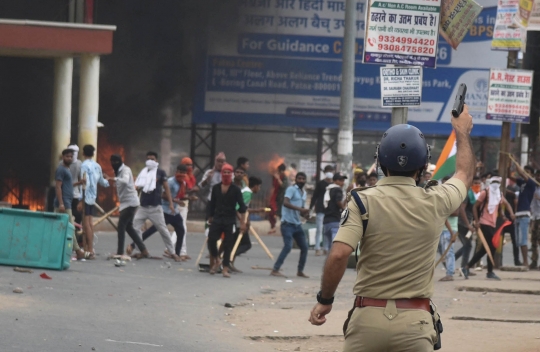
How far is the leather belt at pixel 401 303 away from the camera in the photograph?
4074 mm

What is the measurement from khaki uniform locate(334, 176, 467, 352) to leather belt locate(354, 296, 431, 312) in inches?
0.7

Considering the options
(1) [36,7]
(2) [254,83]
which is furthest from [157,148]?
(1) [36,7]

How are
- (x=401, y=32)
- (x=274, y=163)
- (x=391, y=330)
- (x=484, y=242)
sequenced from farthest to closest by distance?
(x=274, y=163) → (x=484, y=242) → (x=401, y=32) → (x=391, y=330)

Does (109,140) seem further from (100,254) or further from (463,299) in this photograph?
(463,299)

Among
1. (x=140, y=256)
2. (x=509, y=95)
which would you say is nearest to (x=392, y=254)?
(x=140, y=256)

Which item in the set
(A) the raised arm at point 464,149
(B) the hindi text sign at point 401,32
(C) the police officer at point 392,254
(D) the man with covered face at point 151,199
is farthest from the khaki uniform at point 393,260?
(D) the man with covered face at point 151,199

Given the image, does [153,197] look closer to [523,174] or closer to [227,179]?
[227,179]

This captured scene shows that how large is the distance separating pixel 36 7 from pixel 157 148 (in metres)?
4.41

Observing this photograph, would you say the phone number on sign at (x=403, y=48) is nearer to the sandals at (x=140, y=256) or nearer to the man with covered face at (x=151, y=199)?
the man with covered face at (x=151, y=199)

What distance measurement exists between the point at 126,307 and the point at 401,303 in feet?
20.2

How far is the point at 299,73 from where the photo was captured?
24.2 meters

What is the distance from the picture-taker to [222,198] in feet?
44.6

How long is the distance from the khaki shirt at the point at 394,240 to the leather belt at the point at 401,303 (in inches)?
0.8

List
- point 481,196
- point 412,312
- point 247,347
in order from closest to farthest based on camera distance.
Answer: point 412,312, point 247,347, point 481,196
